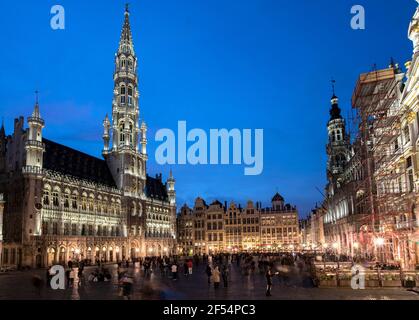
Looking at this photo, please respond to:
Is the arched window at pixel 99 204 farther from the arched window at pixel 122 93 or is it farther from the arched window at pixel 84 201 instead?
the arched window at pixel 122 93

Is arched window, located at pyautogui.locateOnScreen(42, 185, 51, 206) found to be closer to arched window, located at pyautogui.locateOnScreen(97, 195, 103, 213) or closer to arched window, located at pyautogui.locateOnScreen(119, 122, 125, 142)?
arched window, located at pyautogui.locateOnScreen(97, 195, 103, 213)

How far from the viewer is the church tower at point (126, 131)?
93.4 meters

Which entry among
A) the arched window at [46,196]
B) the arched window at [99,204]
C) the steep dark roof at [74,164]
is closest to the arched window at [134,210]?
the steep dark roof at [74,164]

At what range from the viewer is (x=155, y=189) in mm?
114438

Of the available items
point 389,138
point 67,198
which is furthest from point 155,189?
point 389,138

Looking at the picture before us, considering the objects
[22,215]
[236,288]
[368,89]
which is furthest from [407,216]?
[22,215]

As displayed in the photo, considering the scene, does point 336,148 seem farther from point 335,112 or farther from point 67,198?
point 67,198

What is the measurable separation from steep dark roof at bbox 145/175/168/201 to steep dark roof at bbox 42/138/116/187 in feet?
59.2

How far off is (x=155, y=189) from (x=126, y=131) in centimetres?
2382

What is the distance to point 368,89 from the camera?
38.1 metres

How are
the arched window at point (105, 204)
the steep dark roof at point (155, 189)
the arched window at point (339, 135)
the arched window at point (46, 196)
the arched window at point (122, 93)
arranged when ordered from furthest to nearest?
the steep dark roof at point (155, 189) → the arched window at point (122, 93) → the arched window at point (339, 135) → the arched window at point (105, 204) → the arched window at point (46, 196)

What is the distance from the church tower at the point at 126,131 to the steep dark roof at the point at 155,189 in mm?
10591

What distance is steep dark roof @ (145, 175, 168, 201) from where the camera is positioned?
110m

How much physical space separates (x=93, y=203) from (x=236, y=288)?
5786cm
